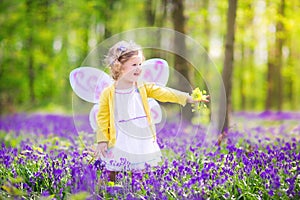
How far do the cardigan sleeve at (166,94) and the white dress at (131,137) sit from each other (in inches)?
6.8

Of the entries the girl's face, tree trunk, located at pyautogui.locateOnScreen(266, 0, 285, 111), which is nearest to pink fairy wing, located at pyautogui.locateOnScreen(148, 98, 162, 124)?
the girl's face

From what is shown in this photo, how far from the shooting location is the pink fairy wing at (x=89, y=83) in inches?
198

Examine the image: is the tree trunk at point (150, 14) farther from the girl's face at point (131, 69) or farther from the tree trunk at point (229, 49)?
the girl's face at point (131, 69)

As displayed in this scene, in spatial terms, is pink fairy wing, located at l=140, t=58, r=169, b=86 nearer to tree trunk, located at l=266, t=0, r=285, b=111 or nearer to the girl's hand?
the girl's hand

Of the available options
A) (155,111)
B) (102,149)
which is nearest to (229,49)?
(155,111)

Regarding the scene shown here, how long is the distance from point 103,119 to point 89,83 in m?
0.58

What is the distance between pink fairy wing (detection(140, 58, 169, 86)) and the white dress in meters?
0.30

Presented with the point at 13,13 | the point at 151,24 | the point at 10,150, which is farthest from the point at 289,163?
the point at 13,13

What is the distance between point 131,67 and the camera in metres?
4.66

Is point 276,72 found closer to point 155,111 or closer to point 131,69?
point 155,111

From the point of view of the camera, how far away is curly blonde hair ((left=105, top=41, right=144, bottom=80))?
468cm

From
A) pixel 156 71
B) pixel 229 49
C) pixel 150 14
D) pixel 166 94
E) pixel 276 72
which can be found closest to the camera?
pixel 166 94

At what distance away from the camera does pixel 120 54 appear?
184 inches

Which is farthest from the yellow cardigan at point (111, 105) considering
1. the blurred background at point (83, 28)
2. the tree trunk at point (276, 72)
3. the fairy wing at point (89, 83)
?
the tree trunk at point (276, 72)
